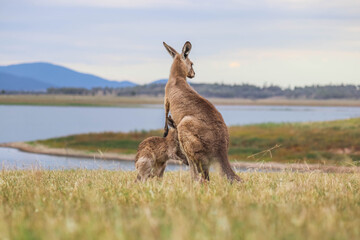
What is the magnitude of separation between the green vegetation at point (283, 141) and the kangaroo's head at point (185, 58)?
Result: 96.9 feet

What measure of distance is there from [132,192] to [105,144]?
4632 centimetres

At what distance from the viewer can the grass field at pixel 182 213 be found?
4082mm

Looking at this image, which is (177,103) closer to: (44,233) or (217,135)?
(217,135)

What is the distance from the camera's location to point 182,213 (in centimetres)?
508

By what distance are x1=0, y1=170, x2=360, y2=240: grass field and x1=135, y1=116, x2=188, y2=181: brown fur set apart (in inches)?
53.1

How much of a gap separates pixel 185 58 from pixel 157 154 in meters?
2.04

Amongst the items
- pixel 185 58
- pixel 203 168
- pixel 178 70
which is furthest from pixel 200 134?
pixel 185 58

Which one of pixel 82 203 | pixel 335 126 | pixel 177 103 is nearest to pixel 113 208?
pixel 82 203

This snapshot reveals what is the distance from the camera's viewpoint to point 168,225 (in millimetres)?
4449

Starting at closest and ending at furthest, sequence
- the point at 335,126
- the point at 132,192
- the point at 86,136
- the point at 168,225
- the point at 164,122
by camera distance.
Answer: the point at 168,225, the point at 132,192, the point at 164,122, the point at 335,126, the point at 86,136

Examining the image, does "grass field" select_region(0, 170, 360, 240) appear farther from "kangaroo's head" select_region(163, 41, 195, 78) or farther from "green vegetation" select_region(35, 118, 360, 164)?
"green vegetation" select_region(35, 118, 360, 164)

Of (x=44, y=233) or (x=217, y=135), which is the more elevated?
(x=217, y=135)

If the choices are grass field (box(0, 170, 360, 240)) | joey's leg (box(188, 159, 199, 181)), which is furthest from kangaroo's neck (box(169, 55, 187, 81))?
grass field (box(0, 170, 360, 240))

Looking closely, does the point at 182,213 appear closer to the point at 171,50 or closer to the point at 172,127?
the point at 172,127
